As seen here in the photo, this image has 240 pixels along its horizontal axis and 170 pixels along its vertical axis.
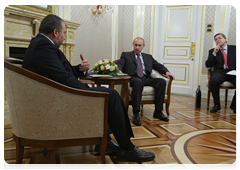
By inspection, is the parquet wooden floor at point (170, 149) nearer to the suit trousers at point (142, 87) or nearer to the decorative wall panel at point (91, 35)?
the suit trousers at point (142, 87)

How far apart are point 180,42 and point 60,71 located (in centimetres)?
435

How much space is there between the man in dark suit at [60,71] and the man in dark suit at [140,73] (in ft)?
3.64

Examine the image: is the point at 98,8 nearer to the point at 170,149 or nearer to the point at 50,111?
the point at 170,149

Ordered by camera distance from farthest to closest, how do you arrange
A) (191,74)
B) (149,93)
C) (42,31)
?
(191,74) → (149,93) → (42,31)

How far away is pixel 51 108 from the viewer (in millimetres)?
1428

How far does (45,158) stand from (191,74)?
14.1 feet

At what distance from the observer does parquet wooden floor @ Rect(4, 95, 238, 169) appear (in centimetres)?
172

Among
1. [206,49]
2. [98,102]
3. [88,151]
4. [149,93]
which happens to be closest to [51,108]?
[98,102]

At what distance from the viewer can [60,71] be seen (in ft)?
4.95

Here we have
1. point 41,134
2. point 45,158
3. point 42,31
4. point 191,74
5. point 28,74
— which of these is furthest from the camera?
point 191,74

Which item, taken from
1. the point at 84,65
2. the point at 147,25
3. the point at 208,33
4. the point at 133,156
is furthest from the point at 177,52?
the point at 133,156

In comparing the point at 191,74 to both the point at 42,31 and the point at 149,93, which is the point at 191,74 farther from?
the point at 42,31

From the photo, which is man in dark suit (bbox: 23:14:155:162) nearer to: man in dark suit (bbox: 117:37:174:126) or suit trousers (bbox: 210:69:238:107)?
man in dark suit (bbox: 117:37:174:126)

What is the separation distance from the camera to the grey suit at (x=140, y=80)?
291cm
